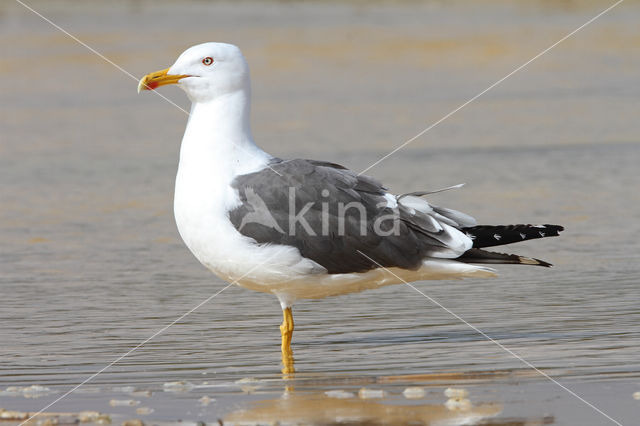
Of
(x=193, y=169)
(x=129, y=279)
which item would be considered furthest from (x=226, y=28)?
(x=193, y=169)

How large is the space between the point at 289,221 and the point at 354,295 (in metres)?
1.51

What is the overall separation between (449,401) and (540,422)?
0.45m

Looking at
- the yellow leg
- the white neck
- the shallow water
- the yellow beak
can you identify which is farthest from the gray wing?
the yellow beak

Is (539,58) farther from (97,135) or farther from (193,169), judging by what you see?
(193,169)

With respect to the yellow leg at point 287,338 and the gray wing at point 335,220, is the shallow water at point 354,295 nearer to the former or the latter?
the yellow leg at point 287,338

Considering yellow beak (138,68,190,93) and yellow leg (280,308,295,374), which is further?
yellow beak (138,68,190,93)

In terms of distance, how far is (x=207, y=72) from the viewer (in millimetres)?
6422

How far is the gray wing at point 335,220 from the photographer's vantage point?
19.9ft

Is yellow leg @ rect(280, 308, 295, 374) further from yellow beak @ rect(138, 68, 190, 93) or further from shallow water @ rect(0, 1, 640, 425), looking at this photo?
yellow beak @ rect(138, 68, 190, 93)

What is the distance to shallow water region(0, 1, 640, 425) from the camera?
5367 mm

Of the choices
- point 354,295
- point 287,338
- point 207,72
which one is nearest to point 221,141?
point 207,72

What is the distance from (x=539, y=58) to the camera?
2036cm

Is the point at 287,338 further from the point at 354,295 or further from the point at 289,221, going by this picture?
the point at 354,295

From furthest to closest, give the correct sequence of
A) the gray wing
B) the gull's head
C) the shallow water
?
the gull's head
the gray wing
the shallow water
